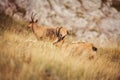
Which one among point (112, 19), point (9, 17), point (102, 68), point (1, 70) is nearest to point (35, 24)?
point (9, 17)

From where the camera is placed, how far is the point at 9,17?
11461 millimetres

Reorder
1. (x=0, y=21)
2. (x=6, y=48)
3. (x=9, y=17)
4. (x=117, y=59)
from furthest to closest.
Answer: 1. (x=9, y=17)
2. (x=0, y=21)
3. (x=117, y=59)
4. (x=6, y=48)

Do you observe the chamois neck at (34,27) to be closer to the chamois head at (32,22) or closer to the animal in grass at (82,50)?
the chamois head at (32,22)

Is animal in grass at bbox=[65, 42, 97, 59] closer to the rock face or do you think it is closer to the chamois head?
the rock face

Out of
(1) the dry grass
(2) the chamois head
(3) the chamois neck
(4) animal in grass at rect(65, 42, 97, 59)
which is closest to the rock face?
(2) the chamois head

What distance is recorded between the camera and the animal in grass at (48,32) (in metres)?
10.4

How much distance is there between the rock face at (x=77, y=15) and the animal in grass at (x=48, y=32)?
60cm

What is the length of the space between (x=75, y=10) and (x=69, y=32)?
3.26 feet

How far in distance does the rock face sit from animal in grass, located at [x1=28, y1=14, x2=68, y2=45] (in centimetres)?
60

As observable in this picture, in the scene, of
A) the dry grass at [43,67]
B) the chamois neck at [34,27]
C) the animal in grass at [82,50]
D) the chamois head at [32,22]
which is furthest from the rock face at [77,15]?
the dry grass at [43,67]

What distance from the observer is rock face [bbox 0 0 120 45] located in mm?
11367

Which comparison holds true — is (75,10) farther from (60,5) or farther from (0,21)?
(0,21)

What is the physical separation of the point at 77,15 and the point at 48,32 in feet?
5.21

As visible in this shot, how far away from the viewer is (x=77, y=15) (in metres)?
11.7
